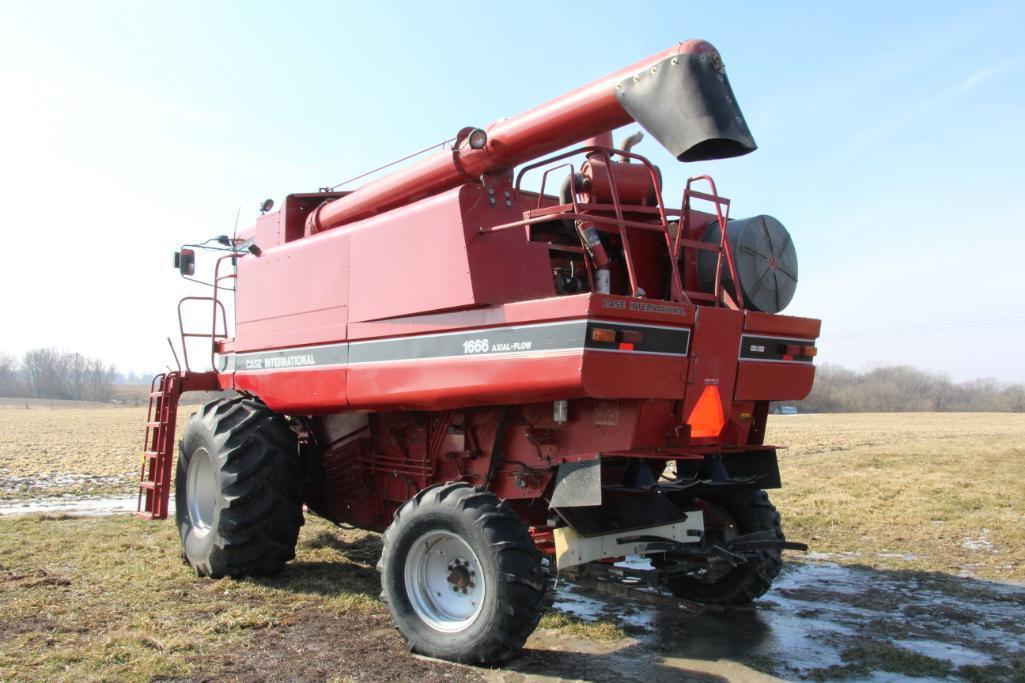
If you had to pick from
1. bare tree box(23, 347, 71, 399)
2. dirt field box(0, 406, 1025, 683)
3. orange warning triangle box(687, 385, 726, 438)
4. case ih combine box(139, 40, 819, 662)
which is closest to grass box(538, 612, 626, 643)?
dirt field box(0, 406, 1025, 683)

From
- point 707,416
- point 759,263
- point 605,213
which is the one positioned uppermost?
point 605,213

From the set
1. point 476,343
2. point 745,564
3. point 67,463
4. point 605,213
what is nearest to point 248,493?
point 476,343

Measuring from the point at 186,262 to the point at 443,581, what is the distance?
4735mm

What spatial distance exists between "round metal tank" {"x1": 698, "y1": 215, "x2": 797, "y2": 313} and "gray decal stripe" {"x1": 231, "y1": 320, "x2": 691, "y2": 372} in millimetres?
931

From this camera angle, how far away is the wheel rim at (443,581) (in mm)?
5273

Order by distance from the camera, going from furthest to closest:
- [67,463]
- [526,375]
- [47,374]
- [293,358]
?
[47,374] < [67,463] < [293,358] < [526,375]

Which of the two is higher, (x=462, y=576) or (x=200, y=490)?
(x=200, y=490)

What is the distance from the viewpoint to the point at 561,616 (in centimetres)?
611

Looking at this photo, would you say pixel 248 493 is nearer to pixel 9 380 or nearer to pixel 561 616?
pixel 561 616

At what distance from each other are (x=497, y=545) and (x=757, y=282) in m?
2.64

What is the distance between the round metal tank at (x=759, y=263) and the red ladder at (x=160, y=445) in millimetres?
5324

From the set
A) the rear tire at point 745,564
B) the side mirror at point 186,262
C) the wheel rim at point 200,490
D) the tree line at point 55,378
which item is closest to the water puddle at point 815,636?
the rear tire at point 745,564

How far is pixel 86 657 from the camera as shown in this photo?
191 inches

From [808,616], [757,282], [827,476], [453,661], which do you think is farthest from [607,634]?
[827,476]
